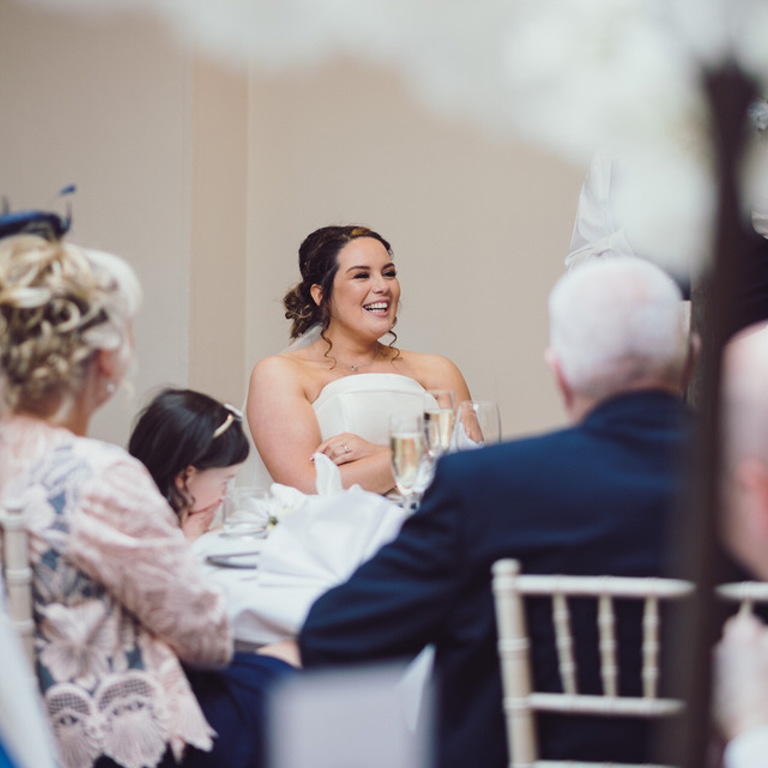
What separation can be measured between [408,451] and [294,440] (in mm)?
975

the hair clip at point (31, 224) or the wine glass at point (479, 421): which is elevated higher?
the hair clip at point (31, 224)

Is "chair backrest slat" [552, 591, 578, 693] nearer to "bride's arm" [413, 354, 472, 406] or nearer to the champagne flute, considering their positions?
the champagne flute

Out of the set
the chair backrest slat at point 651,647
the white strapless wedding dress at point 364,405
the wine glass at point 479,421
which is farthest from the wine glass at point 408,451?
the white strapless wedding dress at point 364,405

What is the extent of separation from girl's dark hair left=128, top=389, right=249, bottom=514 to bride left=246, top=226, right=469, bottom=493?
33.4 inches

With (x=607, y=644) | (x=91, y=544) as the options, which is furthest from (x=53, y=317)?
(x=607, y=644)

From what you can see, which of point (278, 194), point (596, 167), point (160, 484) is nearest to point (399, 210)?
point (278, 194)

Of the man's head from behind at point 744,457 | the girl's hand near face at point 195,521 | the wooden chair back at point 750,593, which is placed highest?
the man's head from behind at point 744,457

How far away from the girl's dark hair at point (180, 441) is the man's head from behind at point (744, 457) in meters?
1.25

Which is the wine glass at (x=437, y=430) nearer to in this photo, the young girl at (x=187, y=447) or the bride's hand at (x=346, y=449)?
the young girl at (x=187, y=447)

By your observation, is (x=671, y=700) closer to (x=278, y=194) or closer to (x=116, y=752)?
(x=116, y=752)

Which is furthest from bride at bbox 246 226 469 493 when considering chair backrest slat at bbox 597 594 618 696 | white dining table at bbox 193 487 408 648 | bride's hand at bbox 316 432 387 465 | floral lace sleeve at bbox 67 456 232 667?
chair backrest slat at bbox 597 594 618 696

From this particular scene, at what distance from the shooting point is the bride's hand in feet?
7.61

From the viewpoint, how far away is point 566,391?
39.2 inches

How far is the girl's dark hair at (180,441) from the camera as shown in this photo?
1531 millimetres
